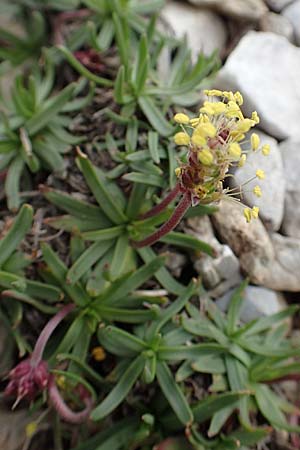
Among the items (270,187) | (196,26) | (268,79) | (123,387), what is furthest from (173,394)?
(196,26)

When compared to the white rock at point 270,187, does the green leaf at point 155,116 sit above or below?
above

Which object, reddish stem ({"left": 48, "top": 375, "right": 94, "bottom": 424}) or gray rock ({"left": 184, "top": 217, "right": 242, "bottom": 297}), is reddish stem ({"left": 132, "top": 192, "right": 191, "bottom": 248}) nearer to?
gray rock ({"left": 184, "top": 217, "right": 242, "bottom": 297})

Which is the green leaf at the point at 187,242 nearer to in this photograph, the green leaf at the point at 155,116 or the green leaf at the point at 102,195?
the green leaf at the point at 102,195

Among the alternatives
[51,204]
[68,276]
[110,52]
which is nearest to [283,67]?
[110,52]

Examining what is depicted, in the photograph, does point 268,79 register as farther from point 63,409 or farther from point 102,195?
point 63,409

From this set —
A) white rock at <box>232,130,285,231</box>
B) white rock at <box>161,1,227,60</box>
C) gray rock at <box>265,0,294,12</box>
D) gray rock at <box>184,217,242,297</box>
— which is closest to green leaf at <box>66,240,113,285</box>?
gray rock at <box>184,217,242,297</box>

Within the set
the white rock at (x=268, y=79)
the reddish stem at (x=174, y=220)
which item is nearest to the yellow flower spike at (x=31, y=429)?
the reddish stem at (x=174, y=220)
